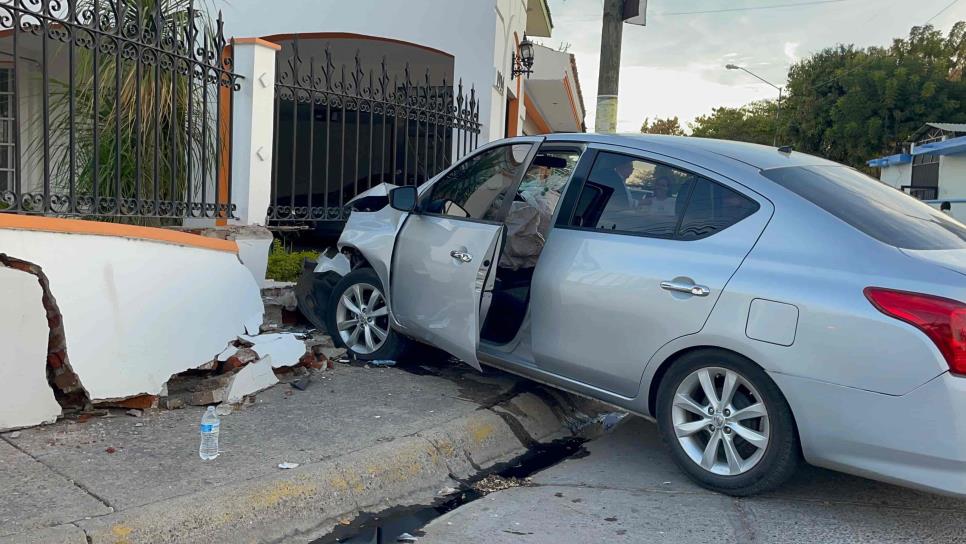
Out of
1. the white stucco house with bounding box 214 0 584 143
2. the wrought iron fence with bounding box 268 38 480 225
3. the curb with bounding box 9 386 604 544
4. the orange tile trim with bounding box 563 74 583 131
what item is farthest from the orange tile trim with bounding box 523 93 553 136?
the curb with bounding box 9 386 604 544

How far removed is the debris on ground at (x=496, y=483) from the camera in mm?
4180

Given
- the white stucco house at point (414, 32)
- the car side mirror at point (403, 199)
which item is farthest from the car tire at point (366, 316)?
the white stucco house at point (414, 32)

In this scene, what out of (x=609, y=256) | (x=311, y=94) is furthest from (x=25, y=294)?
(x=311, y=94)

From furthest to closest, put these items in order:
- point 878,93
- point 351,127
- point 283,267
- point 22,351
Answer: point 878,93, point 351,127, point 283,267, point 22,351

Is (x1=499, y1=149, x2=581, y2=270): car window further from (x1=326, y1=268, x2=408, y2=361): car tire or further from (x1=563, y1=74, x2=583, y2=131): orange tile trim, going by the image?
(x1=563, y1=74, x2=583, y2=131): orange tile trim

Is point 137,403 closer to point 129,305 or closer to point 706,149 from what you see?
point 129,305

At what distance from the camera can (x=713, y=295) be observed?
3803mm

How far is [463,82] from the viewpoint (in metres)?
11.5

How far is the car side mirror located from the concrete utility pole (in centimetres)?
415

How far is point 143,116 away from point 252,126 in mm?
888

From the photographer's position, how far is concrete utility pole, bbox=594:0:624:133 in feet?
29.6

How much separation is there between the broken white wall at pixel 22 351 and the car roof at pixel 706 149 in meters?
3.04

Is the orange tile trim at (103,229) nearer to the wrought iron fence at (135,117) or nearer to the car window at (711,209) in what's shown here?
the wrought iron fence at (135,117)

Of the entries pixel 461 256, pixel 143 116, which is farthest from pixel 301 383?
pixel 143 116
